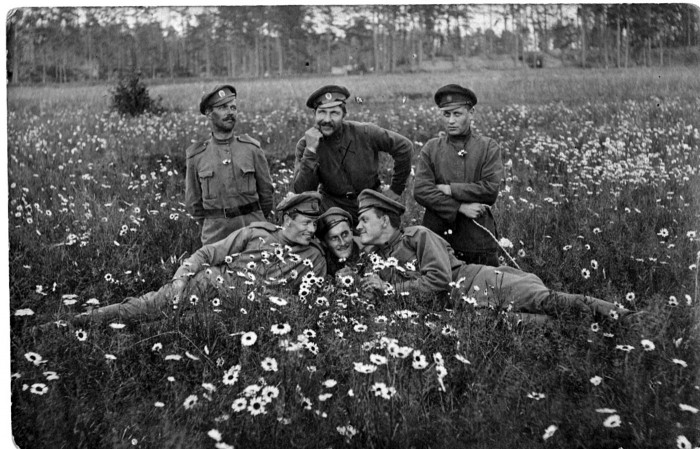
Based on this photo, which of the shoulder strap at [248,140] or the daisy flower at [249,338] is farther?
the shoulder strap at [248,140]

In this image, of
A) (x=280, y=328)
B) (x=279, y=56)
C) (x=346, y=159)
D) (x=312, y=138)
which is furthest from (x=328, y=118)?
(x=280, y=328)

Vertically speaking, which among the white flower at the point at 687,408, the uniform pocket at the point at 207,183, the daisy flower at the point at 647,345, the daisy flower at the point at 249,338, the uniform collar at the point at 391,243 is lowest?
the white flower at the point at 687,408

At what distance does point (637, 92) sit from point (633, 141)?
311mm

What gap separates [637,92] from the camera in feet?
14.6

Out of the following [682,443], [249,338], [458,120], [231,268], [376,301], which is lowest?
[682,443]

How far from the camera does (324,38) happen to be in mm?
4156

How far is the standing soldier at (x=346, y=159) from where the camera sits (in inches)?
185

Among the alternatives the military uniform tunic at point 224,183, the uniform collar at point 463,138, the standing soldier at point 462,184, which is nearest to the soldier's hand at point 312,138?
the military uniform tunic at point 224,183

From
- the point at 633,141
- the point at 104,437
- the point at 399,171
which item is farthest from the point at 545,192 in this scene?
the point at 104,437

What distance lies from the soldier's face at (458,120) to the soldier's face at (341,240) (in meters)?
0.95

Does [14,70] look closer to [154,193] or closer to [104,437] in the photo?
[154,193]

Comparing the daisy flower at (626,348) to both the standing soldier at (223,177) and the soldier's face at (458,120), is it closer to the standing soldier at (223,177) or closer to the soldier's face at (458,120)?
the soldier's face at (458,120)

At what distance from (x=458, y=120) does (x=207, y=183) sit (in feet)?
5.63

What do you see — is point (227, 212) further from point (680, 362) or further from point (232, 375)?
point (680, 362)
